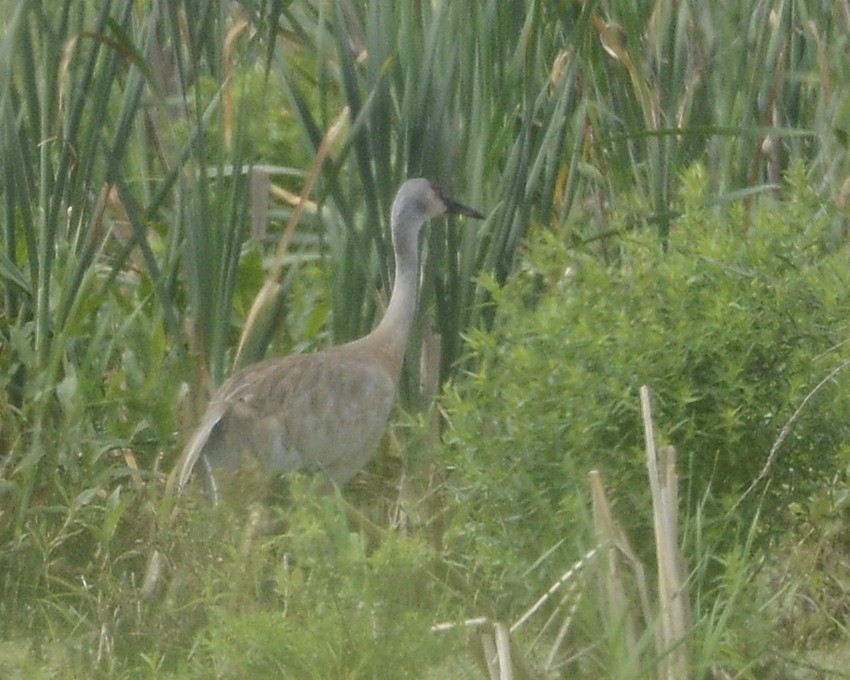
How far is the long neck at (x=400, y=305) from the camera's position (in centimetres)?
501

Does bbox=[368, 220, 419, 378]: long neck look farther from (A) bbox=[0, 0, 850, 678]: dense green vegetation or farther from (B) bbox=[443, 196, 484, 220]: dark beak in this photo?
(B) bbox=[443, 196, 484, 220]: dark beak

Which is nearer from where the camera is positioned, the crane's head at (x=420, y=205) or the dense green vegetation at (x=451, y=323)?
the dense green vegetation at (x=451, y=323)

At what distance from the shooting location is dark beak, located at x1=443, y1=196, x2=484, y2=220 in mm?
4730

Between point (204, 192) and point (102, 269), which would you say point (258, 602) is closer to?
point (204, 192)

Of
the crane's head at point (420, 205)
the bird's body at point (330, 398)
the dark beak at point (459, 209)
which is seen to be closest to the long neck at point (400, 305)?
the bird's body at point (330, 398)

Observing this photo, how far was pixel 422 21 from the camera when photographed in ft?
15.6

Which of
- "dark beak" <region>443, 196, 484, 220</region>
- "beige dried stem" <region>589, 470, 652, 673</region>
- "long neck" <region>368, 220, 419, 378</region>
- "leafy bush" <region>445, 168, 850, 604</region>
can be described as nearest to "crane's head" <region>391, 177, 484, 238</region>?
"dark beak" <region>443, 196, 484, 220</region>

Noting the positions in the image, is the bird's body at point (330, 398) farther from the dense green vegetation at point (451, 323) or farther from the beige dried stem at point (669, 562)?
the beige dried stem at point (669, 562)

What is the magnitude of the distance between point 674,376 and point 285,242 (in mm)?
1477

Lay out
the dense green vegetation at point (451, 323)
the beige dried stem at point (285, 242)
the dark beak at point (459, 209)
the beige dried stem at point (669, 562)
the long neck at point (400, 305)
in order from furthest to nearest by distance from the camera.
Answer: the long neck at point (400, 305), the dark beak at point (459, 209), the beige dried stem at point (285, 242), the dense green vegetation at point (451, 323), the beige dried stem at point (669, 562)

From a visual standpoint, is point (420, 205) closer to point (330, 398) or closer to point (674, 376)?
point (330, 398)

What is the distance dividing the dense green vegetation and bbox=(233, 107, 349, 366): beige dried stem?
16mm

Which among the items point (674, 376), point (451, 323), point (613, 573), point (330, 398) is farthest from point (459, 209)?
point (613, 573)

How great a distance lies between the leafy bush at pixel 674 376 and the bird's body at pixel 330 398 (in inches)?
42.4
